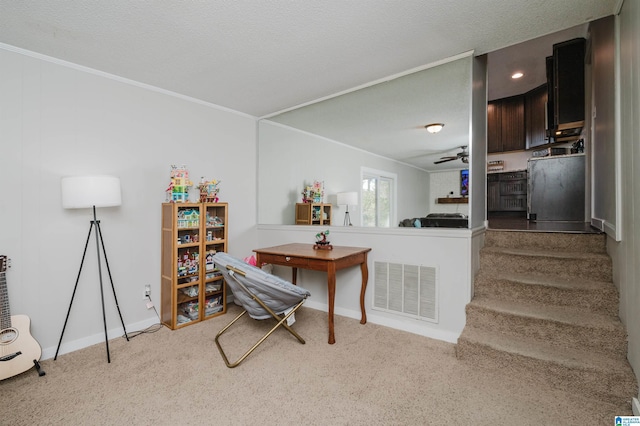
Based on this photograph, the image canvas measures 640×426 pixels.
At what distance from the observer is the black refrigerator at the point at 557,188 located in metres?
3.70

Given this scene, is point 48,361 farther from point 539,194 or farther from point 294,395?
point 539,194

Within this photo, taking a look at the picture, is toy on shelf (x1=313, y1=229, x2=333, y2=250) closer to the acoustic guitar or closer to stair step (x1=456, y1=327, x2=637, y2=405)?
stair step (x1=456, y1=327, x2=637, y2=405)

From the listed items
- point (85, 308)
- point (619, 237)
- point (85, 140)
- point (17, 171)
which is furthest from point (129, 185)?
point (619, 237)

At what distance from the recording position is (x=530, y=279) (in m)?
2.45

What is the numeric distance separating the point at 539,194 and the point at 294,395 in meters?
4.15

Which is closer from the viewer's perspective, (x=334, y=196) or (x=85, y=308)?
(x=85, y=308)

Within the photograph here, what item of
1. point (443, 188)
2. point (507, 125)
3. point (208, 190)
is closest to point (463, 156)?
point (443, 188)

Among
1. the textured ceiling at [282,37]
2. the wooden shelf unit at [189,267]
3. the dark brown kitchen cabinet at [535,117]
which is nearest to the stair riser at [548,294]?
the textured ceiling at [282,37]

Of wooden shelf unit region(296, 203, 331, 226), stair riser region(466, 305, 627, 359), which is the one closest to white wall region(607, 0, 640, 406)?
stair riser region(466, 305, 627, 359)

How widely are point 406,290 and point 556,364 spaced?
3.88 feet

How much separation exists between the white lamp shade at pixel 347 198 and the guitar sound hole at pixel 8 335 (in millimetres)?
3110

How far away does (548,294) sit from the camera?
Result: 2320mm

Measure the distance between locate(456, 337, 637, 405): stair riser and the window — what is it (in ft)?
4.41

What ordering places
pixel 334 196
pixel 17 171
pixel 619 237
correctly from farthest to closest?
1. pixel 334 196
2. pixel 17 171
3. pixel 619 237
